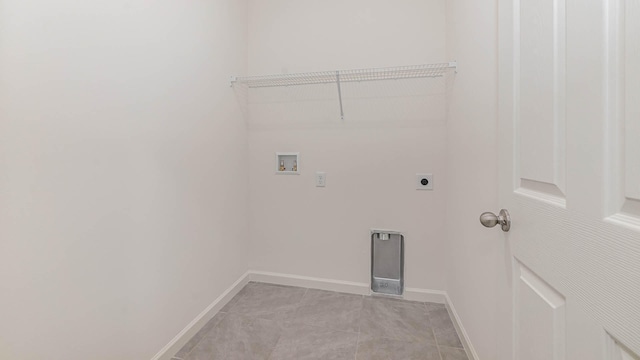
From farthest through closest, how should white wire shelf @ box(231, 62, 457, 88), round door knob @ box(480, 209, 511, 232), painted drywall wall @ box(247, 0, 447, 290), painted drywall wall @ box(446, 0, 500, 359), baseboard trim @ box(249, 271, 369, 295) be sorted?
1. baseboard trim @ box(249, 271, 369, 295)
2. painted drywall wall @ box(247, 0, 447, 290)
3. white wire shelf @ box(231, 62, 457, 88)
4. painted drywall wall @ box(446, 0, 500, 359)
5. round door knob @ box(480, 209, 511, 232)

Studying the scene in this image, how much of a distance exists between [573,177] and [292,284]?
210 cm

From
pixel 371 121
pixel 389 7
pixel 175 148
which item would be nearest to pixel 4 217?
pixel 175 148

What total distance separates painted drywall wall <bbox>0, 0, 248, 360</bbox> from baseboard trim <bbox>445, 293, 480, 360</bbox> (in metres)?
1.68

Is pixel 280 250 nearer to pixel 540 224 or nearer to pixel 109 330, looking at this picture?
pixel 109 330

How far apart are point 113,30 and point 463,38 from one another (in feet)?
6.06

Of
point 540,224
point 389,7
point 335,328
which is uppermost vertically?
point 389,7

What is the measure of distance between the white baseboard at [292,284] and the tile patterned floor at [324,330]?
0.13 ft

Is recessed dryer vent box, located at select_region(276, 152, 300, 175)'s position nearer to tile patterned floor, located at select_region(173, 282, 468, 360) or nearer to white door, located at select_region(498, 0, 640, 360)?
tile patterned floor, located at select_region(173, 282, 468, 360)

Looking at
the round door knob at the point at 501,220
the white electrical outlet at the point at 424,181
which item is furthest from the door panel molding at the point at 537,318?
the white electrical outlet at the point at 424,181

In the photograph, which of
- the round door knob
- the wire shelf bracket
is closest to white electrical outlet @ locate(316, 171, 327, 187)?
the wire shelf bracket

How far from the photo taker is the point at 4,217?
2.65 ft

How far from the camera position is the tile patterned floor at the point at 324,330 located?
148 centimetres

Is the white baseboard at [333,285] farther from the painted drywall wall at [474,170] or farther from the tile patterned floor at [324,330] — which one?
the painted drywall wall at [474,170]

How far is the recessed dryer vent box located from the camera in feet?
7.28
